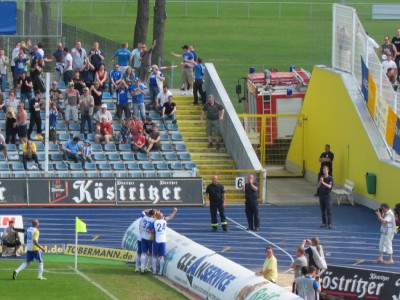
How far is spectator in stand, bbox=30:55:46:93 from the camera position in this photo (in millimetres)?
42216

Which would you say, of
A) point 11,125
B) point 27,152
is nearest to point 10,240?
point 27,152

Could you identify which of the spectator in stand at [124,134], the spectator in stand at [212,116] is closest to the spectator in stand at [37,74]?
the spectator in stand at [124,134]

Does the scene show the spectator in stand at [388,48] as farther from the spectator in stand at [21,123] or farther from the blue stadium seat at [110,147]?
the spectator in stand at [21,123]

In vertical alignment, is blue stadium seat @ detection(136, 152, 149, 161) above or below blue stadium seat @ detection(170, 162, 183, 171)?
above

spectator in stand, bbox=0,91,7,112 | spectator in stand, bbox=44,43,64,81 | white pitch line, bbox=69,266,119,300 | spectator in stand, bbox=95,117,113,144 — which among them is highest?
spectator in stand, bbox=44,43,64,81

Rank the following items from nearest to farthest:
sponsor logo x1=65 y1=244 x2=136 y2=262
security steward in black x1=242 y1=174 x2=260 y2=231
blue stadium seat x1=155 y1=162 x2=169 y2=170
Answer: sponsor logo x1=65 y1=244 x2=136 y2=262, security steward in black x1=242 y1=174 x2=260 y2=231, blue stadium seat x1=155 y1=162 x2=169 y2=170

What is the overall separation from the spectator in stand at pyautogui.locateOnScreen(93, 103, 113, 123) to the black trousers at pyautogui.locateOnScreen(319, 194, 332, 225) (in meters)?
8.67

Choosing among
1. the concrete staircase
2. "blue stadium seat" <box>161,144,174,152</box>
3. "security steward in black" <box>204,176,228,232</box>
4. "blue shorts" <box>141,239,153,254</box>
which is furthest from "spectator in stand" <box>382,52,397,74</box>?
"blue shorts" <box>141,239,153,254</box>

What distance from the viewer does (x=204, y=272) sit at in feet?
90.1

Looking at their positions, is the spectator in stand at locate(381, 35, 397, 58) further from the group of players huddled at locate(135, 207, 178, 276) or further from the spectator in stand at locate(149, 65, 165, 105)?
the group of players huddled at locate(135, 207, 178, 276)

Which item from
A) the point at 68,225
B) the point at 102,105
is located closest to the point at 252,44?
the point at 102,105

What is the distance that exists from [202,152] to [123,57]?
4570mm

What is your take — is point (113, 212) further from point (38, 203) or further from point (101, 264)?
point (101, 264)

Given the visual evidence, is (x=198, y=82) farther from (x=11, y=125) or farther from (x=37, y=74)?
(x=11, y=125)
